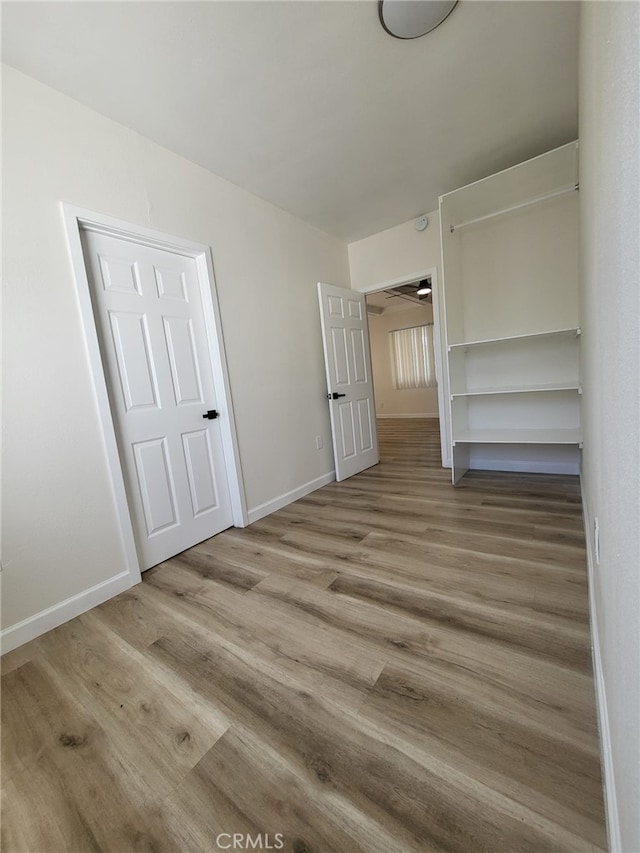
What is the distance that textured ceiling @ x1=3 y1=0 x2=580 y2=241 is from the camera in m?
1.48

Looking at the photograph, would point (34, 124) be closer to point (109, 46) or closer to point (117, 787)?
point (109, 46)

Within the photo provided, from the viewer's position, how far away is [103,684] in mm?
1318

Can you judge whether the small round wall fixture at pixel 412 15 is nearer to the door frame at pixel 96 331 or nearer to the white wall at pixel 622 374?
the white wall at pixel 622 374

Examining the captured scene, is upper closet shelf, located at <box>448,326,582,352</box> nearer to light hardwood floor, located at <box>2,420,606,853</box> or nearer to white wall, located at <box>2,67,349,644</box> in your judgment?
light hardwood floor, located at <box>2,420,606,853</box>

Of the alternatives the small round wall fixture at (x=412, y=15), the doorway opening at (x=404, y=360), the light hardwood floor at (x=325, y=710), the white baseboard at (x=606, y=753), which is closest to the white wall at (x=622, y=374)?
the white baseboard at (x=606, y=753)

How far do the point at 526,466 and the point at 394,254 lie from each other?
258 centimetres

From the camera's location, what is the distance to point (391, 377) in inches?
321

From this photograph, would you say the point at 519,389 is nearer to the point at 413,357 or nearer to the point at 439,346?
the point at 439,346

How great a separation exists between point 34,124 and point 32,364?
1187 mm

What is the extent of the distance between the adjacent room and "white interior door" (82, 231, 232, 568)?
0.02 m

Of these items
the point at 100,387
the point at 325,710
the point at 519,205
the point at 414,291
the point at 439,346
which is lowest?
the point at 325,710

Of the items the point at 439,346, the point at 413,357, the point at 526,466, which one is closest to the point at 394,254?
the point at 439,346

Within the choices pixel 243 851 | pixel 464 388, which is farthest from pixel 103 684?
pixel 464 388

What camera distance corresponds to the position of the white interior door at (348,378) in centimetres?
345
